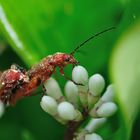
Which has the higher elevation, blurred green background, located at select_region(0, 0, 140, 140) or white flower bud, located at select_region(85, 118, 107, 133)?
blurred green background, located at select_region(0, 0, 140, 140)

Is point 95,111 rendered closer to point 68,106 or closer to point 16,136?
point 68,106

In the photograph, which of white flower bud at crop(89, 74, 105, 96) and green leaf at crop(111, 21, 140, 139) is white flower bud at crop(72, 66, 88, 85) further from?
green leaf at crop(111, 21, 140, 139)

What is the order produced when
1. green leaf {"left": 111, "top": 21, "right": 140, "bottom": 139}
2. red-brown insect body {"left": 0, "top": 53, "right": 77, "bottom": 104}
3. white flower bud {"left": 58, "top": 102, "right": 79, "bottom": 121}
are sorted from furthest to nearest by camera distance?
red-brown insect body {"left": 0, "top": 53, "right": 77, "bottom": 104}
white flower bud {"left": 58, "top": 102, "right": 79, "bottom": 121}
green leaf {"left": 111, "top": 21, "right": 140, "bottom": 139}

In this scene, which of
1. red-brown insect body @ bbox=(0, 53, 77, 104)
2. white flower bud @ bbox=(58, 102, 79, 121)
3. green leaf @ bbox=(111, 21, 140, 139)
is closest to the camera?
green leaf @ bbox=(111, 21, 140, 139)

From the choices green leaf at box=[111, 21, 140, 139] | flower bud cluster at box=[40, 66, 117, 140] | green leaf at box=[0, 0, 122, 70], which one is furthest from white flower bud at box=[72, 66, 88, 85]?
green leaf at box=[111, 21, 140, 139]

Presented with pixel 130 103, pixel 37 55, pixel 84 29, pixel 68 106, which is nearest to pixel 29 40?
pixel 37 55

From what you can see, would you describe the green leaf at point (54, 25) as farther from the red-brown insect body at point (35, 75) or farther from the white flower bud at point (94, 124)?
the white flower bud at point (94, 124)

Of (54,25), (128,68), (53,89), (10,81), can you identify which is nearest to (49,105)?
(53,89)

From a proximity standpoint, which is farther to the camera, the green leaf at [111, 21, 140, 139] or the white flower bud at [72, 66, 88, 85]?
the white flower bud at [72, 66, 88, 85]
